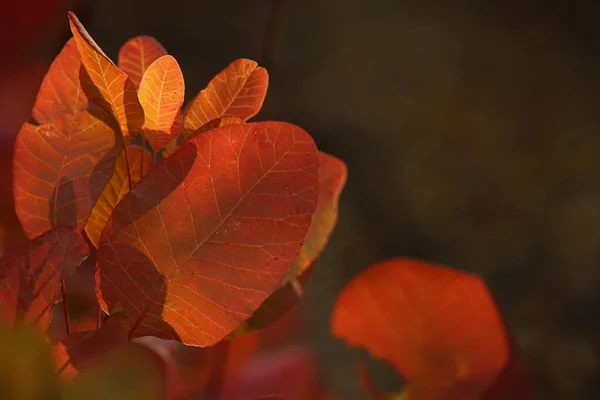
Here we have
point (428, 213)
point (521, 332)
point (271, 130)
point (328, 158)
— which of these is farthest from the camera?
point (428, 213)

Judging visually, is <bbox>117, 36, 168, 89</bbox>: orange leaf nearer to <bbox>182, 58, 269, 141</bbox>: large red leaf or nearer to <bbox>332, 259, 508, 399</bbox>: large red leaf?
<bbox>182, 58, 269, 141</bbox>: large red leaf

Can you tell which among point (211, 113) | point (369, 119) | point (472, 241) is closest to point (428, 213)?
point (472, 241)

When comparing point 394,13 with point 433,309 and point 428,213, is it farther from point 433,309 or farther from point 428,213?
point 433,309

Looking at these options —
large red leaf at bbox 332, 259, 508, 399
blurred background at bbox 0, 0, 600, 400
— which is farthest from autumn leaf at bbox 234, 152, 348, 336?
blurred background at bbox 0, 0, 600, 400

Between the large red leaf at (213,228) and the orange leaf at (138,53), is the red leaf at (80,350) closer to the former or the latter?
the large red leaf at (213,228)

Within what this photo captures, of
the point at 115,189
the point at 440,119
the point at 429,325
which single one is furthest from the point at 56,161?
the point at 440,119

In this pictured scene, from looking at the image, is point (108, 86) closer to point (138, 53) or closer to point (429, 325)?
point (138, 53)
